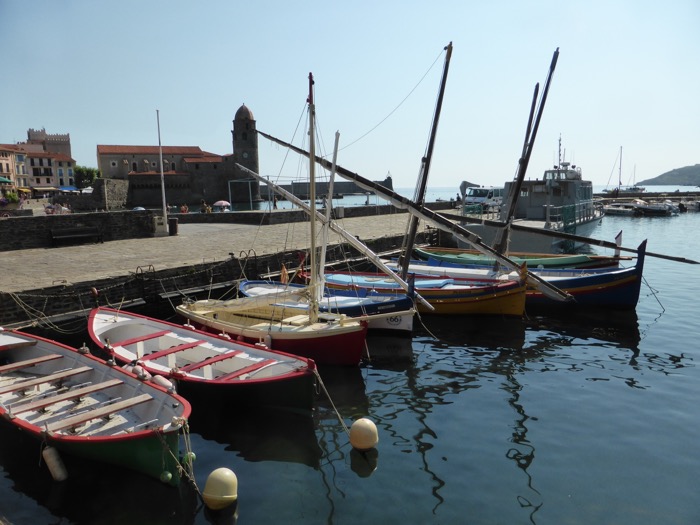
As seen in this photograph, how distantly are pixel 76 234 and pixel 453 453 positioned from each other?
20.4 meters

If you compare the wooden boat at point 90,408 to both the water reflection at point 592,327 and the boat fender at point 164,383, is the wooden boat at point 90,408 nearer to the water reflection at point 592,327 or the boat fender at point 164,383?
the boat fender at point 164,383

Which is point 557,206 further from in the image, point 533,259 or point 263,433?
point 263,433

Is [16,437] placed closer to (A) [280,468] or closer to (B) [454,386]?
(A) [280,468]

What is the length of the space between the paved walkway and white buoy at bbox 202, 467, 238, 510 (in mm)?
10549

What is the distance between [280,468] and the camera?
8.43 metres

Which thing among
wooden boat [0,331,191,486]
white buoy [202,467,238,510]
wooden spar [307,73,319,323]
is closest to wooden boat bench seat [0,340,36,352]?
wooden boat [0,331,191,486]

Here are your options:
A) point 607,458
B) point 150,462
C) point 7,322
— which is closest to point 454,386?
point 607,458

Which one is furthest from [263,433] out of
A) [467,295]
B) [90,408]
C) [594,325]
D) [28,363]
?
[594,325]

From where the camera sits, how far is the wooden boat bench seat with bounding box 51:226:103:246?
22.3 meters

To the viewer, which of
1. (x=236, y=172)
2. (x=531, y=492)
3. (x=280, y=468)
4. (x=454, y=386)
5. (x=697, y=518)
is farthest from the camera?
(x=236, y=172)

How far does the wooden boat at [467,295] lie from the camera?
54.7 ft

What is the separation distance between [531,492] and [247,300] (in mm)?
8705

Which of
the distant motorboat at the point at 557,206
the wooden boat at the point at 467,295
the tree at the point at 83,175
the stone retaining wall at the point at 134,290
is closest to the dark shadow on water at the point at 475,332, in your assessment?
the wooden boat at the point at 467,295

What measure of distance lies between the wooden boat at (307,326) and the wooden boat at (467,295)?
408 cm
